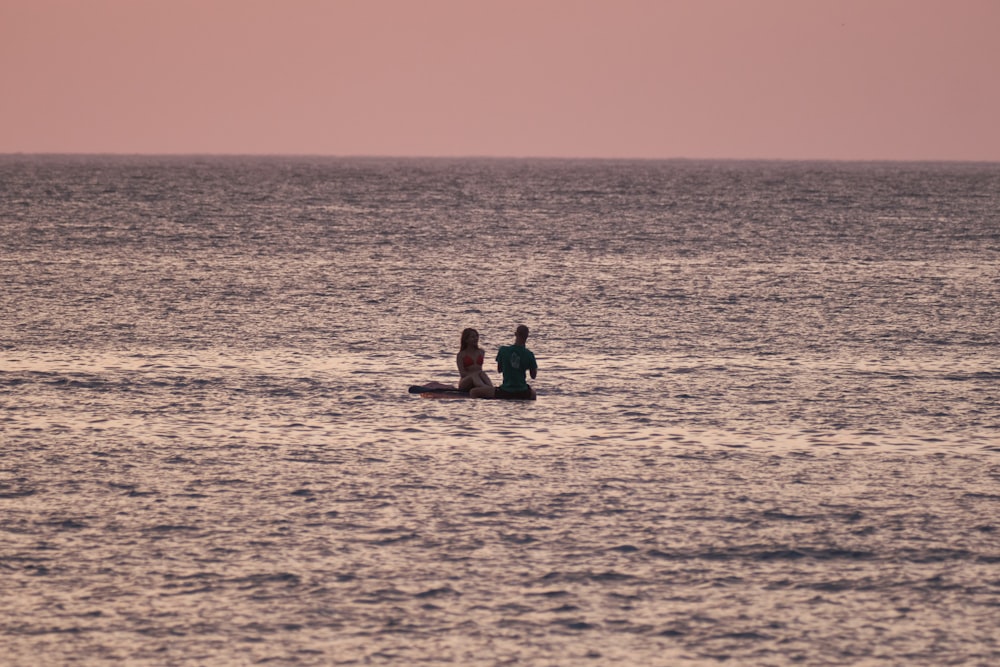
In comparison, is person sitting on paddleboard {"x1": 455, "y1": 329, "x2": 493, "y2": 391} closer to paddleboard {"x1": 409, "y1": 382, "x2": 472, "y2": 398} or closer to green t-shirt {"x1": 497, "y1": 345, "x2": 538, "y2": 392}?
paddleboard {"x1": 409, "y1": 382, "x2": 472, "y2": 398}

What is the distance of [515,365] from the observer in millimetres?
24625

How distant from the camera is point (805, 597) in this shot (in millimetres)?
14250

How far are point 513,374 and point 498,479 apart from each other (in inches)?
228

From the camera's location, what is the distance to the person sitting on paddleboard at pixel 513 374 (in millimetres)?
24641

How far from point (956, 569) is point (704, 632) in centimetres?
357

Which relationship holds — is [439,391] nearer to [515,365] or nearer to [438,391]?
[438,391]

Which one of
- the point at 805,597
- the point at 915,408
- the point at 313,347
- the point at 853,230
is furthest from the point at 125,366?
the point at 853,230

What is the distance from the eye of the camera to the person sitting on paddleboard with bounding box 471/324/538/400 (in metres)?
24.6

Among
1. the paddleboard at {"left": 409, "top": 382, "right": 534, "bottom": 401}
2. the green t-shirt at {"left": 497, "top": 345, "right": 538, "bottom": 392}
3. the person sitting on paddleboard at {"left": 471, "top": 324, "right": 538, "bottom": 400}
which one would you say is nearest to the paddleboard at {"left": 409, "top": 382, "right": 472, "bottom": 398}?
the paddleboard at {"left": 409, "top": 382, "right": 534, "bottom": 401}

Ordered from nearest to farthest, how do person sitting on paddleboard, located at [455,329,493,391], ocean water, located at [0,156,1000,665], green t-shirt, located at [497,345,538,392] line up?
ocean water, located at [0,156,1000,665]
green t-shirt, located at [497,345,538,392]
person sitting on paddleboard, located at [455,329,493,391]

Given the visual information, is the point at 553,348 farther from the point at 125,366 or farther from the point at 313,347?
the point at 125,366

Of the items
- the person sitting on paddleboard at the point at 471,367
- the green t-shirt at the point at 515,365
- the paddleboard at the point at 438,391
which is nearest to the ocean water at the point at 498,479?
the paddleboard at the point at 438,391

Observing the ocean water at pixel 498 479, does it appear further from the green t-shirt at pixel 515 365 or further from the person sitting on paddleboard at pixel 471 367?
the green t-shirt at pixel 515 365

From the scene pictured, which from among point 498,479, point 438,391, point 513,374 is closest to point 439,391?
point 438,391
